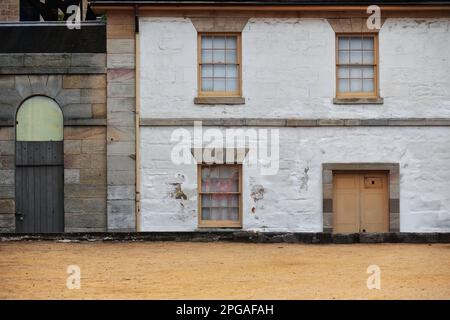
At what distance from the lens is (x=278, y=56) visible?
24000 mm

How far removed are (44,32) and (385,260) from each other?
12.3 metres

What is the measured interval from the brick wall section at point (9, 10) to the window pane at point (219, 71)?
14428 mm

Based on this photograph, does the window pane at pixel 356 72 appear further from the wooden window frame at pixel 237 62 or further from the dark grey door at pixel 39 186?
the dark grey door at pixel 39 186

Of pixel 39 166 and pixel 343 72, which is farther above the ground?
pixel 343 72

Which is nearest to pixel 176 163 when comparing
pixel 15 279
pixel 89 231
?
pixel 89 231

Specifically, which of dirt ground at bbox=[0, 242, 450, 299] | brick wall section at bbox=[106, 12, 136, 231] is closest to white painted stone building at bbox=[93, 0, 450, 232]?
brick wall section at bbox=[106, 12, 136, 231]

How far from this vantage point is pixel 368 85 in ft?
79.4

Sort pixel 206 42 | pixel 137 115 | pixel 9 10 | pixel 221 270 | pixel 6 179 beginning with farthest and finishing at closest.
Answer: pixel 9 10, pixel 206 42, pixel 6 179, pixel 137 115, pixel 221 270

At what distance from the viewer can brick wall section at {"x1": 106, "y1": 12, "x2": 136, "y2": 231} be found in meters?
23.5

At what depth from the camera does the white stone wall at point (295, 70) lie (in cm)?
2378

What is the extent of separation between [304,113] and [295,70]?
113 centimetres

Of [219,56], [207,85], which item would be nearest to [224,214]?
[207,85]

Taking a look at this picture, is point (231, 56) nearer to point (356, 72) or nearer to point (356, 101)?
point (356, 72)

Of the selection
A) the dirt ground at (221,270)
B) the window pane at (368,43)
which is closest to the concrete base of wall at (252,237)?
the dirt ground at (221,270)
